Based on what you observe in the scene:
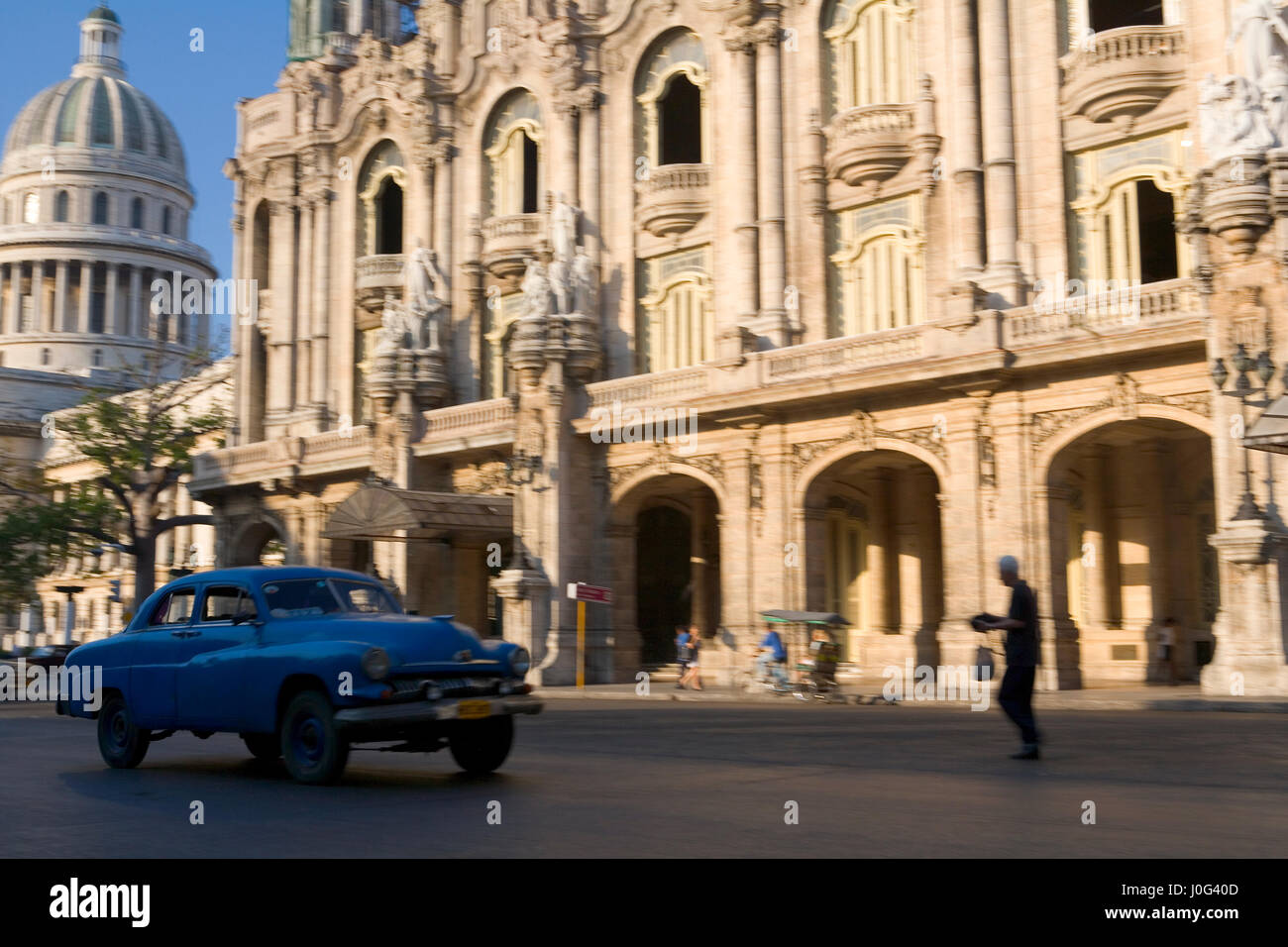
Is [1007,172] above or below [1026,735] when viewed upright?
above

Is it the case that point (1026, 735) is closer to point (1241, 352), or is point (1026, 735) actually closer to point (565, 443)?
point (1241, 352)

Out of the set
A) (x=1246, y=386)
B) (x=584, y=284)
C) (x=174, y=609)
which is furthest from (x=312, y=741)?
(x=584, y=284)

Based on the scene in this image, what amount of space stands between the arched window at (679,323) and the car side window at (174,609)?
2236cm

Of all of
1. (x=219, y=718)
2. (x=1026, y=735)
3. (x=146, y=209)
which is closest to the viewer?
(x=219, y=718)

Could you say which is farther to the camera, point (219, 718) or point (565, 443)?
point (565, 443)

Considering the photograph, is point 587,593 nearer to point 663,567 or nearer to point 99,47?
point 663,567

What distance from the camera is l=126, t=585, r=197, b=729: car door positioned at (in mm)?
11773

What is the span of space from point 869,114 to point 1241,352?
36.3 feet

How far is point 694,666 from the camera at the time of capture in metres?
30.2

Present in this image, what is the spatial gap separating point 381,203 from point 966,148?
2131 centimetres

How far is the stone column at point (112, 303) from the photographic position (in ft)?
331

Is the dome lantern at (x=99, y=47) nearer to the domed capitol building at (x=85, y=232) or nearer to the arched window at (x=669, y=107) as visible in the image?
the domed capitol building at (x=85, y=232)

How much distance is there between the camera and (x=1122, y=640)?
28.3m
